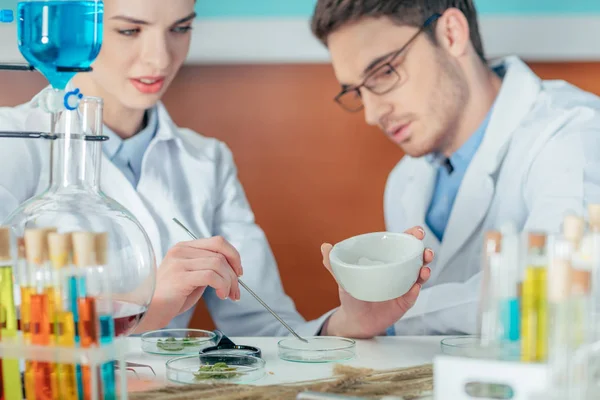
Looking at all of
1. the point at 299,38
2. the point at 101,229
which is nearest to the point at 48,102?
the point at 101,229

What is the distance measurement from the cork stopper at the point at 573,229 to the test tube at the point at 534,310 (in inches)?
1.7

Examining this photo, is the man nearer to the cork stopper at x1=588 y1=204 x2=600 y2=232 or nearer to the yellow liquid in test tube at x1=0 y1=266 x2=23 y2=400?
the cork stopper at x1=588 y1=204 x2=600 y2=232

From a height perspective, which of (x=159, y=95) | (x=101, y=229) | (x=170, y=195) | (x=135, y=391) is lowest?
(x=135, y=391)

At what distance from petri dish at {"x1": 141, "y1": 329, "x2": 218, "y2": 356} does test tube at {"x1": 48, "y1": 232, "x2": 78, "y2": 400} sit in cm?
44

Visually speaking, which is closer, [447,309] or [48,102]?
[48,102]

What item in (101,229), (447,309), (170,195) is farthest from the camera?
(170,195)

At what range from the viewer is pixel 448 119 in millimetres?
1959

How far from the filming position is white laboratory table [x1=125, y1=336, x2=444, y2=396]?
1.15 meters

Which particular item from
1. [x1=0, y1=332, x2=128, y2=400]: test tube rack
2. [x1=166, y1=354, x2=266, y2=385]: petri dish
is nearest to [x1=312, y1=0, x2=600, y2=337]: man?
[x1=166, y1=354, x2=266, y2=385]: petri dish

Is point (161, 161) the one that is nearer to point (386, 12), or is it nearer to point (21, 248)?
point (386, 12)

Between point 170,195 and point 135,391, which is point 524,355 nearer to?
point 135,391

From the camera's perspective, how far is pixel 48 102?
1.04 meters

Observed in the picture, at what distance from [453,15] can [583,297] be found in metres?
1.26

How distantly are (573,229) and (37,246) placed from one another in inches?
23.0
